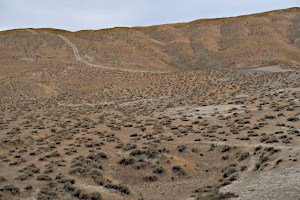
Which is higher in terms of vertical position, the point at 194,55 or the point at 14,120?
the point at 194,55

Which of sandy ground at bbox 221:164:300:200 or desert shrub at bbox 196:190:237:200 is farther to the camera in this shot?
desert shrub at bbox 196:190:237:200

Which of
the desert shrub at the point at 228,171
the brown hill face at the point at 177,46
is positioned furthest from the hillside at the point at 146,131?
the brown hill face at the point at 177,46

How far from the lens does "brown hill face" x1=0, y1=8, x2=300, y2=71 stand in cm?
8169

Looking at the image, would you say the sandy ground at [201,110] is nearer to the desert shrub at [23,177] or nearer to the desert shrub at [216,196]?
the desert shrub at [216,196]

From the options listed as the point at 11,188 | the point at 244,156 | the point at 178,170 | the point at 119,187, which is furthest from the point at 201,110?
the point at 11,188

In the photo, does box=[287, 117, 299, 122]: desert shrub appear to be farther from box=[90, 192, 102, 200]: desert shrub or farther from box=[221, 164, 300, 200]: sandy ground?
box=[90, 192, 102, 200]: desert shrub

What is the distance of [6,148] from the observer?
18859 mm

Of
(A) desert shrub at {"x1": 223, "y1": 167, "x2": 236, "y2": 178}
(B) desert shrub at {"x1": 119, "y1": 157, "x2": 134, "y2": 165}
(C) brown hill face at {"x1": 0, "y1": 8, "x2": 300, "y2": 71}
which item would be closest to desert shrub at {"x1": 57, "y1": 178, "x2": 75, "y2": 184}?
(B) desert shrub at {"x1": 119, "y1": 157, "x2": 134, "y2": 165}

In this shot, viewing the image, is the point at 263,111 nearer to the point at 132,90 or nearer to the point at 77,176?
the point at 77,176

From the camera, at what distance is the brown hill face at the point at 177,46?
8169cm

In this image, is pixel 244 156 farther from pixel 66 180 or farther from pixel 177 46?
pixel 177 46

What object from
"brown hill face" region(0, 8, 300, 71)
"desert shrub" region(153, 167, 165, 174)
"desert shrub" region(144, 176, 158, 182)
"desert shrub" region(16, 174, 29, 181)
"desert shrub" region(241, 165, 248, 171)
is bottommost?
"desert shrub" region(144, 176, 158, 182)

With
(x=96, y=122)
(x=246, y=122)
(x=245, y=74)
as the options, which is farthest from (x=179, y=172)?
(x=245, y=74)

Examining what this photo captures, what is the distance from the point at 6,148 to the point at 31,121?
1086cm
